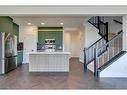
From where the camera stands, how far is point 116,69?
8078 mm

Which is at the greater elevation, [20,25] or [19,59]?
[20,25]

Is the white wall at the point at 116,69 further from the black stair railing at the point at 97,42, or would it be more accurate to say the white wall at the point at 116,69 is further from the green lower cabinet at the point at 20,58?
the green lower cabinet at the point at 20,58

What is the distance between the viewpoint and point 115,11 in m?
7.40

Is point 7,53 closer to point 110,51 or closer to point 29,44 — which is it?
point 29,44

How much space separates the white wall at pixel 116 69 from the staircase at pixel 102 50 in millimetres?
133

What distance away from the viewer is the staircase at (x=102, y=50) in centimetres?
855

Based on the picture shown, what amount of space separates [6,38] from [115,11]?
15.3 feet

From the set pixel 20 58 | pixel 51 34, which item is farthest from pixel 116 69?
pixel 51 34

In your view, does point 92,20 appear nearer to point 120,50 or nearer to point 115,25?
point 115,25

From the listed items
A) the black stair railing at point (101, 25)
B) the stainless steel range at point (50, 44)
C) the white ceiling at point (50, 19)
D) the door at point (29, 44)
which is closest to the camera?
the white ceiling at point (50, 19)

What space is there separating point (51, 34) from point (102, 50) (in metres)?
4.92

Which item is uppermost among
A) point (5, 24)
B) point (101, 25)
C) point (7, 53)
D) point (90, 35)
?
point (101, 25)

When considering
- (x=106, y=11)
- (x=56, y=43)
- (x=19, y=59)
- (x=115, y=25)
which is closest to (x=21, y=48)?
(x=19, y=59)

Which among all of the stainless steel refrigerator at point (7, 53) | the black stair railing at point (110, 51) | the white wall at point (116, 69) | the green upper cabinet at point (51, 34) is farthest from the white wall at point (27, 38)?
the white wall at point (116, 69)
